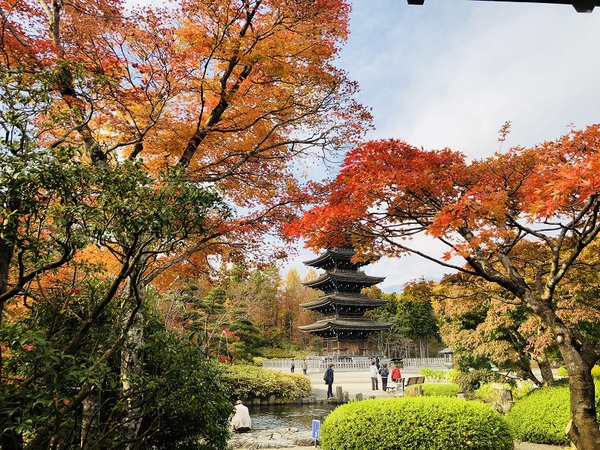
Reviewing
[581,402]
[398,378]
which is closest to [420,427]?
[581,402]

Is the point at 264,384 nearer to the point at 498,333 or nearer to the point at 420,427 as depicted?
the point at 498,333

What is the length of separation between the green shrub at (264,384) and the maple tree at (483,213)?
1202 cm

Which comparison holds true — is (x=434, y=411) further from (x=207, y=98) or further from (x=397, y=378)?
(x=397, y=378)

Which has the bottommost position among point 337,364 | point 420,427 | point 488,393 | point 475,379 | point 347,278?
point 337,364

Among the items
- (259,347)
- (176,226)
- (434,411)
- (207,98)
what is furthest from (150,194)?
(259,347)

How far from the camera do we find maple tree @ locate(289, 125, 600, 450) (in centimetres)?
499

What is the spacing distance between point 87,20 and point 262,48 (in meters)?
2.65

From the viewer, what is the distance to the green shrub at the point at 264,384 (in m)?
16.6

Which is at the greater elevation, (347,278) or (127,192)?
(347,278)

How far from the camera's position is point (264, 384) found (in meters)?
17.1

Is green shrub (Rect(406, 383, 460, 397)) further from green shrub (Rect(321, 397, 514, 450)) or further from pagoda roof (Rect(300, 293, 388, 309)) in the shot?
pagoda roof (Rect(300, 293, 388, 309))

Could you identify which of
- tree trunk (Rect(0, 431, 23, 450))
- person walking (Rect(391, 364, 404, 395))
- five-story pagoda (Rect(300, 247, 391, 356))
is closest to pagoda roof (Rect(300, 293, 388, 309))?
five-story pagoda (Rect(300, 247, 391, 356))

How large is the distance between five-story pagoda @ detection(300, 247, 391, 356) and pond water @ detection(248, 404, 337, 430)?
49.3 ft

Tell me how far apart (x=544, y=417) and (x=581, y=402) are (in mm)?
3101
